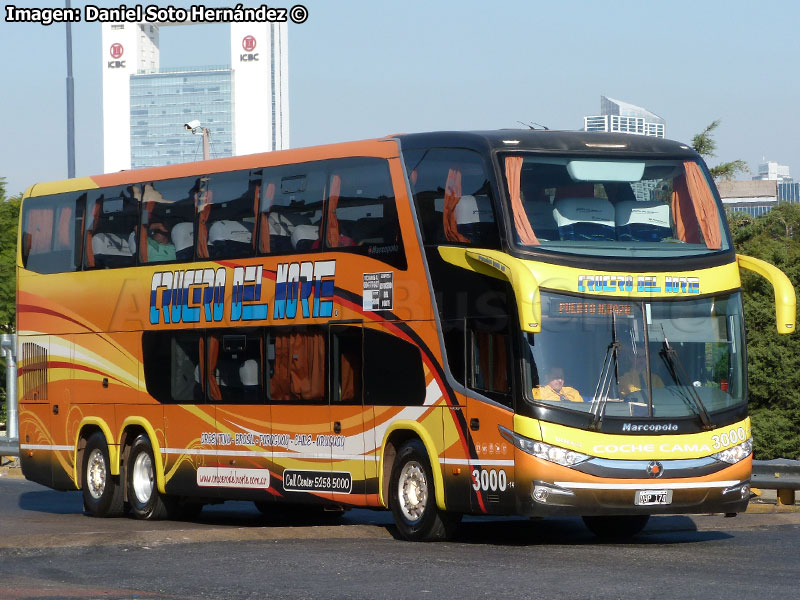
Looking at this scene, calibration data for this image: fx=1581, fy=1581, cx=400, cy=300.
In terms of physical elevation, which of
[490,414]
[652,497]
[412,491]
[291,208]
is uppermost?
[291,208]

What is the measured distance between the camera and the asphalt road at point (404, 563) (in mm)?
10547

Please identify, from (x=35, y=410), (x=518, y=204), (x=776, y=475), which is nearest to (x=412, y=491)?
(x=518, y=204)

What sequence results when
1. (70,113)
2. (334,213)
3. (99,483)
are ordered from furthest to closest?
(70,113), (99,483), (334,213)

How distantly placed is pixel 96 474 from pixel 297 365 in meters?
4.81

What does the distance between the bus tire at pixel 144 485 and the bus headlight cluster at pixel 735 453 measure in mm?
7926

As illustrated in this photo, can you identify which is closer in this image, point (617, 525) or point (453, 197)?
point (453, 197)

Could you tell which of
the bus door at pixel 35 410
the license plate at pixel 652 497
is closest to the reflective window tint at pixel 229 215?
the bus door at pixel 35 410

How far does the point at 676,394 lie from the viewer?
1423cm

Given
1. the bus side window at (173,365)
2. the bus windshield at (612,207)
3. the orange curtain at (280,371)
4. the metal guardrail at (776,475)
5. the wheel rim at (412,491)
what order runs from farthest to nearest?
the bus side window at (173,365), the metal guardrail at (776,475), the orange curtain at (280,371), the wheel rim at (412,491), the bus windshield at (612,207)

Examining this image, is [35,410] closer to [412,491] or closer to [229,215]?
[229,215]

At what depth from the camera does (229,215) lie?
18.3 meters

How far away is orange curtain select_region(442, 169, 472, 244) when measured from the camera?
1486cm

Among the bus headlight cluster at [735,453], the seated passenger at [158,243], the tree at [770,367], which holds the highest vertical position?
the seated passenger at [158,243]

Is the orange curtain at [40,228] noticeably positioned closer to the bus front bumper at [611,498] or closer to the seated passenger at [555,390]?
the seated passenger at [555,390]
